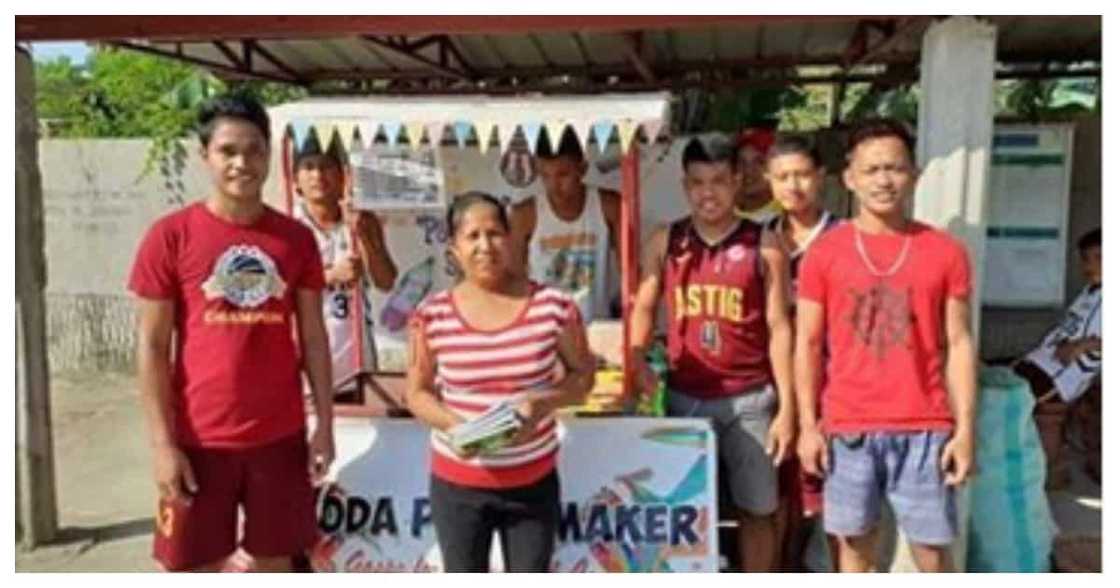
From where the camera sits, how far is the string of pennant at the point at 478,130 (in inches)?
144

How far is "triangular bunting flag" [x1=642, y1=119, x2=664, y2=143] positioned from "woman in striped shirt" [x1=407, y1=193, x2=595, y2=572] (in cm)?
68

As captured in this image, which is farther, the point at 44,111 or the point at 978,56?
the point at 44,111

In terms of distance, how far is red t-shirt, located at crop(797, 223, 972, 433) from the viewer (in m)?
3.17

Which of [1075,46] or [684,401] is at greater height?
[1075,46]

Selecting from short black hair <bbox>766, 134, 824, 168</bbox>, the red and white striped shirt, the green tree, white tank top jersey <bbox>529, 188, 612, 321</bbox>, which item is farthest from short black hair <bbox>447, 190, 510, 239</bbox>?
the green tree

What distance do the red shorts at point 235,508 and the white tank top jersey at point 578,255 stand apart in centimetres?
188

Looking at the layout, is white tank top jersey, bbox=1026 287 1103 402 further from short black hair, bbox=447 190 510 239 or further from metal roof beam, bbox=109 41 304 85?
metal roof beam, bbox=109 41 304 85

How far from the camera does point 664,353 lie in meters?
4.48

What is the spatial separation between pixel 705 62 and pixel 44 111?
6.98m

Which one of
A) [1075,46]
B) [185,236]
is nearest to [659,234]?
[185,236]

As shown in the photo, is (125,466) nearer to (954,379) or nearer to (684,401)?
(684,401)

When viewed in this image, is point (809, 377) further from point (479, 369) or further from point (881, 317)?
point (479, 369)

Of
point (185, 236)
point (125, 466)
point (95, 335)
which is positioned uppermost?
point (185, 236)

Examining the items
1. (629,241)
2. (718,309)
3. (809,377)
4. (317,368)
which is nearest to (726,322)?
(718,309)
